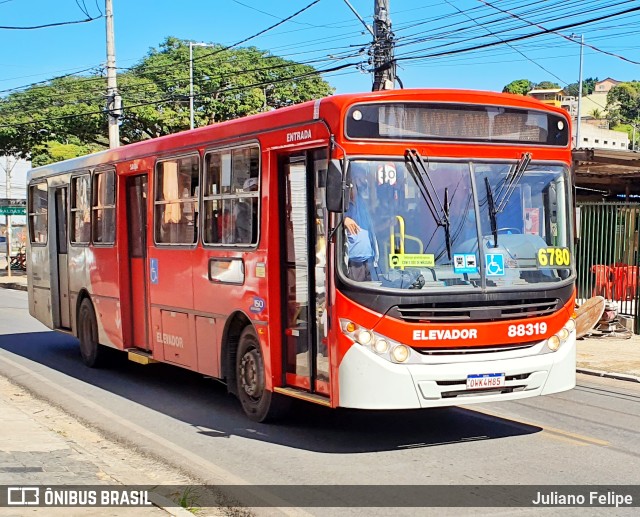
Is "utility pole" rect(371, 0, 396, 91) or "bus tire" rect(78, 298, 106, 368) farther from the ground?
"utility pole" rect(371, 0, 396, 91)

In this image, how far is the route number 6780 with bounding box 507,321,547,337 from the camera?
805cm

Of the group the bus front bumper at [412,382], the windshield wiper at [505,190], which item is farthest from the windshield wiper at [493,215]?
the bus front bumper at [412,382]

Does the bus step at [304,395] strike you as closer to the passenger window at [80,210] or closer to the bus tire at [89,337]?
the bus tire at [89,337]

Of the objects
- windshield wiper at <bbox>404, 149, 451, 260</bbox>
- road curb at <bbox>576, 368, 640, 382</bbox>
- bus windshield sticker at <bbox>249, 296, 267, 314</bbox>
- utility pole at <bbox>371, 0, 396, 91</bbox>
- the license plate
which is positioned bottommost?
road curb at <bbox>576, 368, 640, 382</bbox>

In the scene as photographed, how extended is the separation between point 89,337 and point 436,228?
7.87 meters

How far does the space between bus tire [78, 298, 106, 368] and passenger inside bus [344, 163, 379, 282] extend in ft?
23.1

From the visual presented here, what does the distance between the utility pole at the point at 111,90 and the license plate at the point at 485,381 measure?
69.6ft

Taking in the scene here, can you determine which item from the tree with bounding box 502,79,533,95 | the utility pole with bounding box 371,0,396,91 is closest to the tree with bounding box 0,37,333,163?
the utility pole with bounding box 371,0,396,91

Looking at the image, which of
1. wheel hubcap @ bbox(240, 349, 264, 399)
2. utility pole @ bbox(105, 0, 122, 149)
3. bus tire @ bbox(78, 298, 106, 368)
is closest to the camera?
wheel hubcap @ bbox(240, 349, 264, 399)

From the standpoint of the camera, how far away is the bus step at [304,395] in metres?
8.12

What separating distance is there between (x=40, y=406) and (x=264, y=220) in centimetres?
395

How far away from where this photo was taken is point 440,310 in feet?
25.5

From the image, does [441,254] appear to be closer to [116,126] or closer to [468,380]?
[468,380]

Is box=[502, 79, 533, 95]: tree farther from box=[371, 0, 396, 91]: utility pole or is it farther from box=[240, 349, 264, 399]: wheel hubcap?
box=[240, 349, 264, 399]: wheel hubcap
